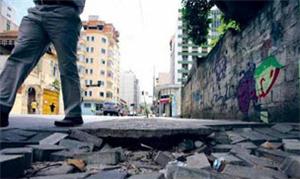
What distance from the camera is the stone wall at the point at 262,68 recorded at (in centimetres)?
432

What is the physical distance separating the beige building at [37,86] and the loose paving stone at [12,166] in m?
26.9

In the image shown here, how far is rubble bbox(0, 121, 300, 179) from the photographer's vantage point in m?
1.76

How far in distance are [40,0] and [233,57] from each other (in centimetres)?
582

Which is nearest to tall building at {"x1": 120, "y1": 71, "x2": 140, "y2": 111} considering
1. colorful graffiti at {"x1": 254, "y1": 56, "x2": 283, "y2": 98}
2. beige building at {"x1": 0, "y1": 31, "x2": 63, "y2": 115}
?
beige building at {"x1": 0, "y1": 31, "x2": 63, "y2": 115}

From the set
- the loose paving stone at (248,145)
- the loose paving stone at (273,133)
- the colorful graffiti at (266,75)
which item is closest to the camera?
the loose paving stone at (248,145)

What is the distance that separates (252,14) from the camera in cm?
663

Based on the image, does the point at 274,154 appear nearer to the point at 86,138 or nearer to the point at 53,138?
the point at 86,138

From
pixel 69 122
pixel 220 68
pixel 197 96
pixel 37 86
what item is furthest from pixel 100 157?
pixel 37 86

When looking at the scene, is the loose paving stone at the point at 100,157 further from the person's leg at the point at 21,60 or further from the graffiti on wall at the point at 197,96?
the graffiti on wall at the point at 197,96

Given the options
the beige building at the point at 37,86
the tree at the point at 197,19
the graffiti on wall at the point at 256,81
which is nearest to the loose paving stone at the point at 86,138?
the graffiti on wall at the point at 256,81

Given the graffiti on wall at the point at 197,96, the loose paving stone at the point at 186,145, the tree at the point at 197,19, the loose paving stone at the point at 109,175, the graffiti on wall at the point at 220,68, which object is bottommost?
the loose paving stone at the point at 109,175

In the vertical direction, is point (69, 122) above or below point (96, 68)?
below

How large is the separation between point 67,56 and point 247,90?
4.51 metres

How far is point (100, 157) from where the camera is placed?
2.12 m
